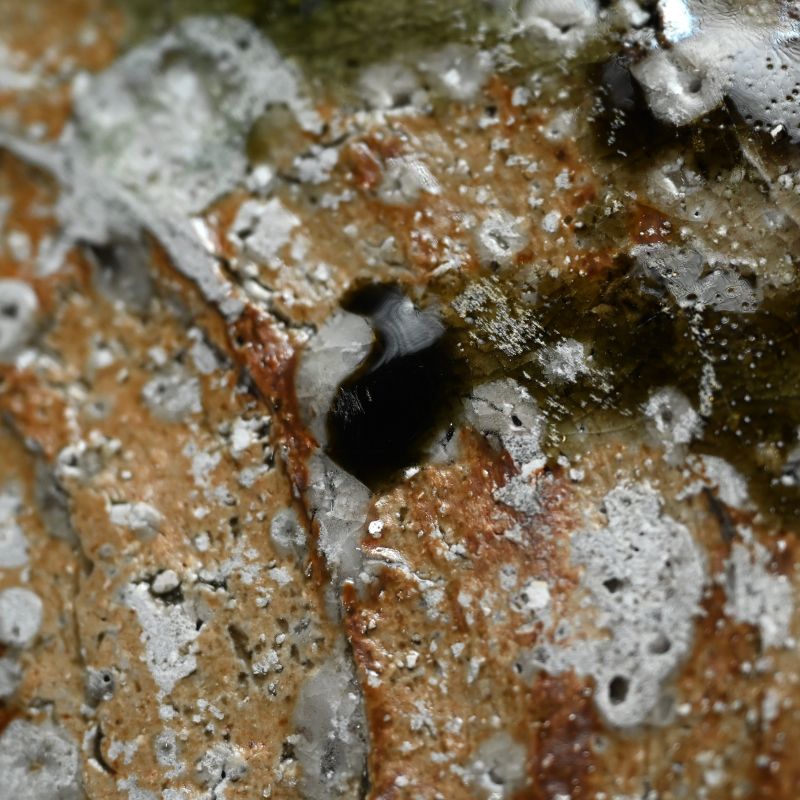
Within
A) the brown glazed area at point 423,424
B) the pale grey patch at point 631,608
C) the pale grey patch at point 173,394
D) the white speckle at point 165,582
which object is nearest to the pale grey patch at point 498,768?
the brown glazed area at point 423,424

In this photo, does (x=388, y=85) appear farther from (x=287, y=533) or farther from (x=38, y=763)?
(x=38, y=763)

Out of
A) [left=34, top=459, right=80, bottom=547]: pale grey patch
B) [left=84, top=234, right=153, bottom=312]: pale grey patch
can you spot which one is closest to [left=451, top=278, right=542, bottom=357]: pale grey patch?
[left=84, top=234, right=153, bottom=312]: pale grey patch

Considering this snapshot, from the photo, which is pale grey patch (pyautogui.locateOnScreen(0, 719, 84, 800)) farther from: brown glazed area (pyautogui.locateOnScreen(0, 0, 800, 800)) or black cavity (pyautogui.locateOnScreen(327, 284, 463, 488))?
black cavity (pyautogui.locateOnScreen(327, 284, 463, 488))

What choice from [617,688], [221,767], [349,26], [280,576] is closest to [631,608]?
[617,688]

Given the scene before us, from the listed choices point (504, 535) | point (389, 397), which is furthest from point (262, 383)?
point (504, 535)

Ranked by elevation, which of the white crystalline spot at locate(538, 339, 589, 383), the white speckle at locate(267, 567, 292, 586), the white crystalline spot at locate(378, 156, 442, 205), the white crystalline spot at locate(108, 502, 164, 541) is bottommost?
the white speckle at locate(267, 567, 292, 586)

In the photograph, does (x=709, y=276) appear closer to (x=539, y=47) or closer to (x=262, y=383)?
(x=539, y=47)

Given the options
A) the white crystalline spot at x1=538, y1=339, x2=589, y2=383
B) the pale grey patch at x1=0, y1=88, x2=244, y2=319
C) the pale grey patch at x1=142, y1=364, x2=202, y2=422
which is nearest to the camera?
the pale grey patch at x1=0, y1=88, x2=244, y2=319
